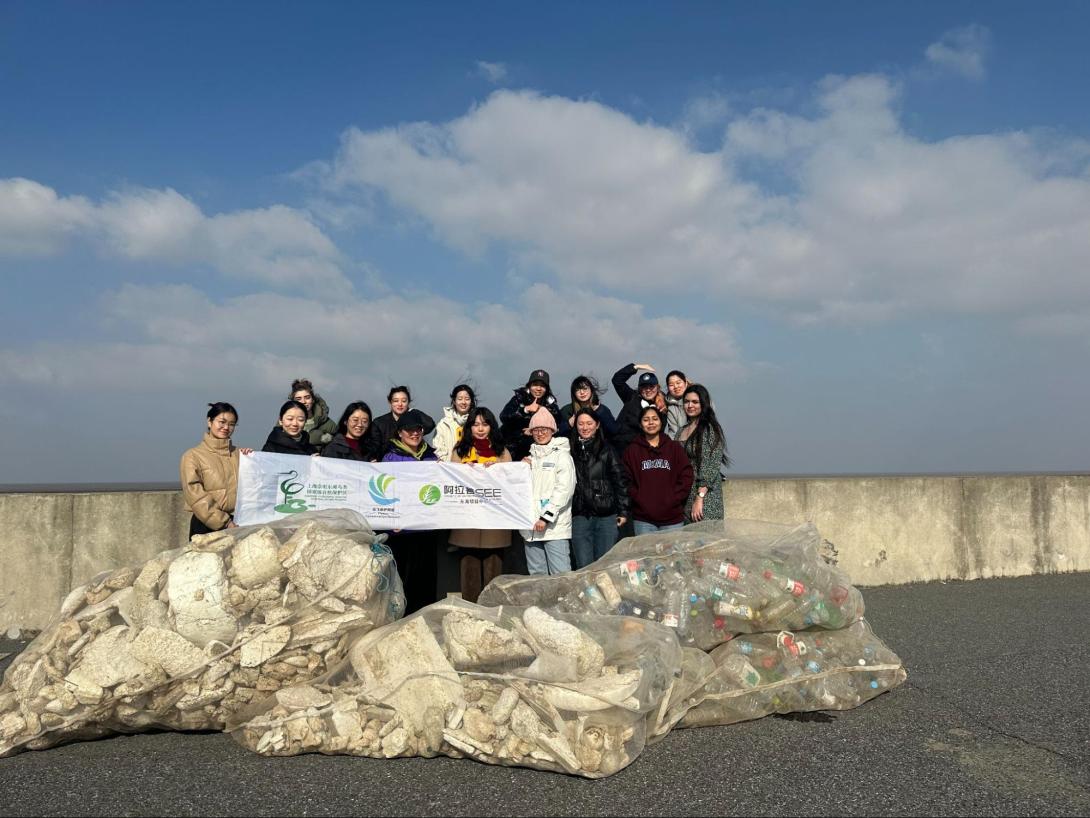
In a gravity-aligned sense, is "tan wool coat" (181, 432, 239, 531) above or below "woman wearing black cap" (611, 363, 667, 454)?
below

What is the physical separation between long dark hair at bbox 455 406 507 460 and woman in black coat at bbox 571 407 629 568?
0.61 metres

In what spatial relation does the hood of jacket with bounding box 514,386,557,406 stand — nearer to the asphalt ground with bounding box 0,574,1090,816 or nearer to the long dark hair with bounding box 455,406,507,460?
the long dark hair with bounding box 455,406,507,460

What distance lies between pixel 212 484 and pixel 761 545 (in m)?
3.81

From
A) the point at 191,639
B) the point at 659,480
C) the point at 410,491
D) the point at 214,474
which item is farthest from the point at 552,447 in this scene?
the point at 191,639

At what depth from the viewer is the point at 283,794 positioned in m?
3.39

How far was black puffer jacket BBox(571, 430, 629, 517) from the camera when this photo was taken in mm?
6367

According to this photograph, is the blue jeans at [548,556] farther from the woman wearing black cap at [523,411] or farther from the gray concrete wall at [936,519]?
the gray concrete wall at [936,519]

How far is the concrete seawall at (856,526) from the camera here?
273 inches

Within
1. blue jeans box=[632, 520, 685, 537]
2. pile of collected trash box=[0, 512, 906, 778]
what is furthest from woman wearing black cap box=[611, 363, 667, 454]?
pile of collected trash box=[0, 512, 906, 778]

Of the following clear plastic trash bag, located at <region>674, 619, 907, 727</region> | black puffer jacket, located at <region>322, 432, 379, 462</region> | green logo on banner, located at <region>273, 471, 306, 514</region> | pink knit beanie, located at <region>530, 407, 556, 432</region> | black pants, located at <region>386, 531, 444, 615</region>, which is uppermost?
pink knit beanie, located at <region>530, 407, 556, 432</region>

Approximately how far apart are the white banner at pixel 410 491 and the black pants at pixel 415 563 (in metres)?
0.24

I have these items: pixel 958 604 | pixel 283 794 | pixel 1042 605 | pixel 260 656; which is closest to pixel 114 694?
pixel 260 656

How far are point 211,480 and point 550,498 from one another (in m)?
2.45

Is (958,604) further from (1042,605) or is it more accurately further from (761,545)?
(761,545)
